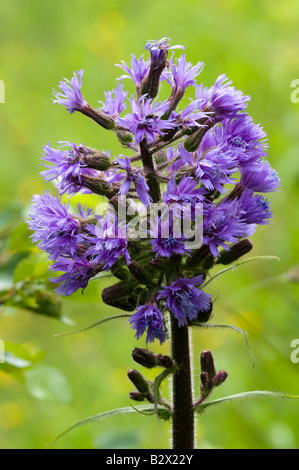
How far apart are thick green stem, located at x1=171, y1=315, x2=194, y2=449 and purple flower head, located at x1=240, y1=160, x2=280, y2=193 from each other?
514 mm

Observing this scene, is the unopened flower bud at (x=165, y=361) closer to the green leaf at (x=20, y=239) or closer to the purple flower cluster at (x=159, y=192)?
the purple flower cluster at (x=159, y=192)

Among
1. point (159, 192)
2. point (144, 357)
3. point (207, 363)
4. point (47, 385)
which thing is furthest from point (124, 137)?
point (47, 385)

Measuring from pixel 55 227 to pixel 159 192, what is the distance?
0.35m

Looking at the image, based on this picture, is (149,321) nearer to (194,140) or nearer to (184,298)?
(184,298)

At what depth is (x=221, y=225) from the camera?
1823 millimetres

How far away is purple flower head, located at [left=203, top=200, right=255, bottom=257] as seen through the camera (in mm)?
1791

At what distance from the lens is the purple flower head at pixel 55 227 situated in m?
1.87

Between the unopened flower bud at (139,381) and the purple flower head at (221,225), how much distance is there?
0.48 metres

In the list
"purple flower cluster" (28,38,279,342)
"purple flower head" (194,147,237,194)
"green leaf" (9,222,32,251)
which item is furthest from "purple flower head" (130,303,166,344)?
"green leaf" (9,222,32,251)

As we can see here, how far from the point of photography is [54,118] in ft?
20.8

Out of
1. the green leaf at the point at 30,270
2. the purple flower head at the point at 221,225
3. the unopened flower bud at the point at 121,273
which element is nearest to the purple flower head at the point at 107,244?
the unopened flower bud at the point at 121,273

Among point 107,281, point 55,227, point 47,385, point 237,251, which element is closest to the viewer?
point 55,227
